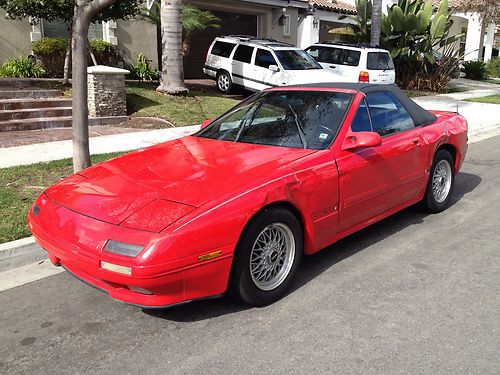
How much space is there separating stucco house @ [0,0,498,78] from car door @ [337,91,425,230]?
1162 centimetres

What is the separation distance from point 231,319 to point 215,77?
13.9 meters

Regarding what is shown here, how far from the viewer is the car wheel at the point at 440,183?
545cm

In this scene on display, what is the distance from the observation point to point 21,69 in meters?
13.7

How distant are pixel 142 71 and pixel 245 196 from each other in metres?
14.1

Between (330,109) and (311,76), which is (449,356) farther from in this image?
(311,76)

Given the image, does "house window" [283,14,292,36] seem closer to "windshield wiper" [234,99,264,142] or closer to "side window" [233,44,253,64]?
"side window" [233,44,253,64]

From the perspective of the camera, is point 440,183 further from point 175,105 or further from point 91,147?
point 175,105

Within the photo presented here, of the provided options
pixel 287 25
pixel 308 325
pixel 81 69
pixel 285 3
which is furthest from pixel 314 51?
pixel 308 325

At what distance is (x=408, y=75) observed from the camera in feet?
69.1

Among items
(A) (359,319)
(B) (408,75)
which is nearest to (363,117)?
(A) (359,319)

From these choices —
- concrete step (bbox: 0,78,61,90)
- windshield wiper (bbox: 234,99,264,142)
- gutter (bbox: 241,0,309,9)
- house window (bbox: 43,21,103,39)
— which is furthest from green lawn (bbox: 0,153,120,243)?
gutter (bbox: 241,0,309,9)

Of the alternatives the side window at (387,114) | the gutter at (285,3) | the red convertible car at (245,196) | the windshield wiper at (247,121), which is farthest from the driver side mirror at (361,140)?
the gutter at (285,3)

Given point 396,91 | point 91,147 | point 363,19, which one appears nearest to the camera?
point 396,91

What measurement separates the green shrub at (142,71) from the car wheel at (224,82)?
217cm
